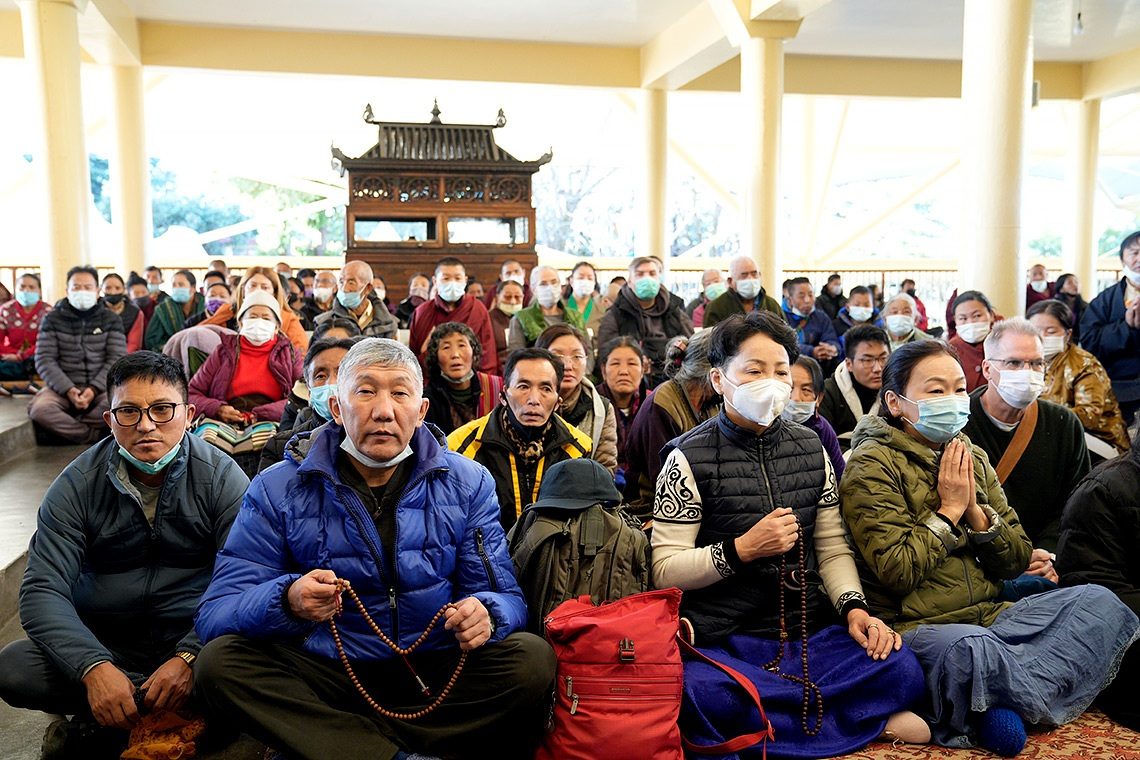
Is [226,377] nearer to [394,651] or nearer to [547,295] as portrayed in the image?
[547,295]

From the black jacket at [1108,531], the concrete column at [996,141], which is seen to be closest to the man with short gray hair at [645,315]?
the concrete column at [996,141]

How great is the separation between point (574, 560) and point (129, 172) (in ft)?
39.5

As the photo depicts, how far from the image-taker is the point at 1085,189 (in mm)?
14914

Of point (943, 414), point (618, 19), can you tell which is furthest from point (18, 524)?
point (618, 19)

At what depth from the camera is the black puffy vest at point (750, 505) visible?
311 cm

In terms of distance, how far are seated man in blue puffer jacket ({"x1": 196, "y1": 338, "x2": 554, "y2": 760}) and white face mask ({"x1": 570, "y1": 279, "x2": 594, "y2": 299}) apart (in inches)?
269

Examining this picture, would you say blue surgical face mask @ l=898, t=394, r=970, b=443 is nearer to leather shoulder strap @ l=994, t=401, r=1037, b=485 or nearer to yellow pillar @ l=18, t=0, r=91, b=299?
leather shoulder strap @ l=994, t=401, r=1037, b=485

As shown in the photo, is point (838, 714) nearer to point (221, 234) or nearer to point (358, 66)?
point (358, 66)

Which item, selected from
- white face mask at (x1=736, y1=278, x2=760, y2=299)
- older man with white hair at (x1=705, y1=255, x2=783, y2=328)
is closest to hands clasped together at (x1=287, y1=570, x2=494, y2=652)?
older man with white hair at (x1=705, y1=255, x2=783, y2=328)

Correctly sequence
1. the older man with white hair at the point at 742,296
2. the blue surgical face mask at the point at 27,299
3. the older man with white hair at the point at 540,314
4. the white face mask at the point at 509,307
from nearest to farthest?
1. the older man with white hair at the point at 540,314
2. the older man with white hair at the point at 742,296
3. the white face mask at the point at 509,307
4. the blue surgical face mask at the point at 27,299

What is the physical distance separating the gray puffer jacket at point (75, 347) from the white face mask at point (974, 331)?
628 centimetres

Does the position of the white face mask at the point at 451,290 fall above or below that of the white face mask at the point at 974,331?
above

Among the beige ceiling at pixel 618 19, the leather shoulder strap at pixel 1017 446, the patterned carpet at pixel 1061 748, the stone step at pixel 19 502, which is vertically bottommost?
the patterned carpet at pixel 1061 748

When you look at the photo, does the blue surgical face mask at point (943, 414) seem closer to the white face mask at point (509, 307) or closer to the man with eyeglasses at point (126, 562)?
the man with eyeglasses at point (126, 562)
